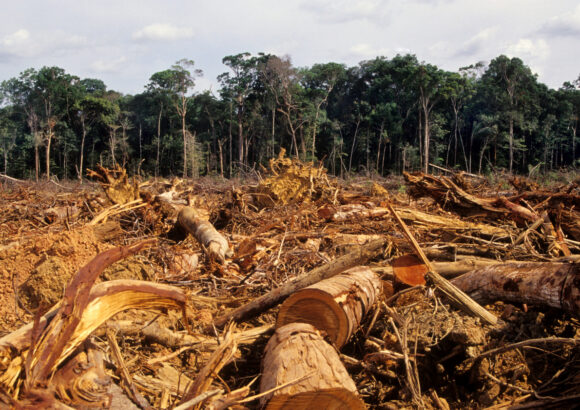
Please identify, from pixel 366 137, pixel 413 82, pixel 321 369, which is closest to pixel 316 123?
pixel 366 137

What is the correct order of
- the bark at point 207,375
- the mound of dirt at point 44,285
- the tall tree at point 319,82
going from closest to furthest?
the bark at point 207,375 → the mound of dirt at point 44,285 → the tall tree at point 319,82

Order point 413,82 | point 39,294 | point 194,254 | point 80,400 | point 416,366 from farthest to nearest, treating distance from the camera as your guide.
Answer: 1. point 413,82
2. point 194,254
3. point 39,294
4. point 416,366
5. point 80,400

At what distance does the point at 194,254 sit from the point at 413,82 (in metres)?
A: 37.4

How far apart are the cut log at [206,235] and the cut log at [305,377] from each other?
2.29m

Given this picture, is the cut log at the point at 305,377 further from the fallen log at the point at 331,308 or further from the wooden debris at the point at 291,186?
the wooden debris at the point at 291,186

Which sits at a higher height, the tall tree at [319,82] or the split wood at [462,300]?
the tall tree at [319,82]

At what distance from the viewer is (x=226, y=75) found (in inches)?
1658

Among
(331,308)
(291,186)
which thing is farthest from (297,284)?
(291,186)

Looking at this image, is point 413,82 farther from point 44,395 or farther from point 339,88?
point 44,395

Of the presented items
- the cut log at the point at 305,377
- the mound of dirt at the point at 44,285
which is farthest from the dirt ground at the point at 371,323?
the cut log at the point at 305,377

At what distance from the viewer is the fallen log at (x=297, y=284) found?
3.05 meters

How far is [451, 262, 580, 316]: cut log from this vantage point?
2.55m

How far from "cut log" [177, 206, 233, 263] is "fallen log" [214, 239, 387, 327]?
1488mm

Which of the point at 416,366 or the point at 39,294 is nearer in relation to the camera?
the point at 416,366
